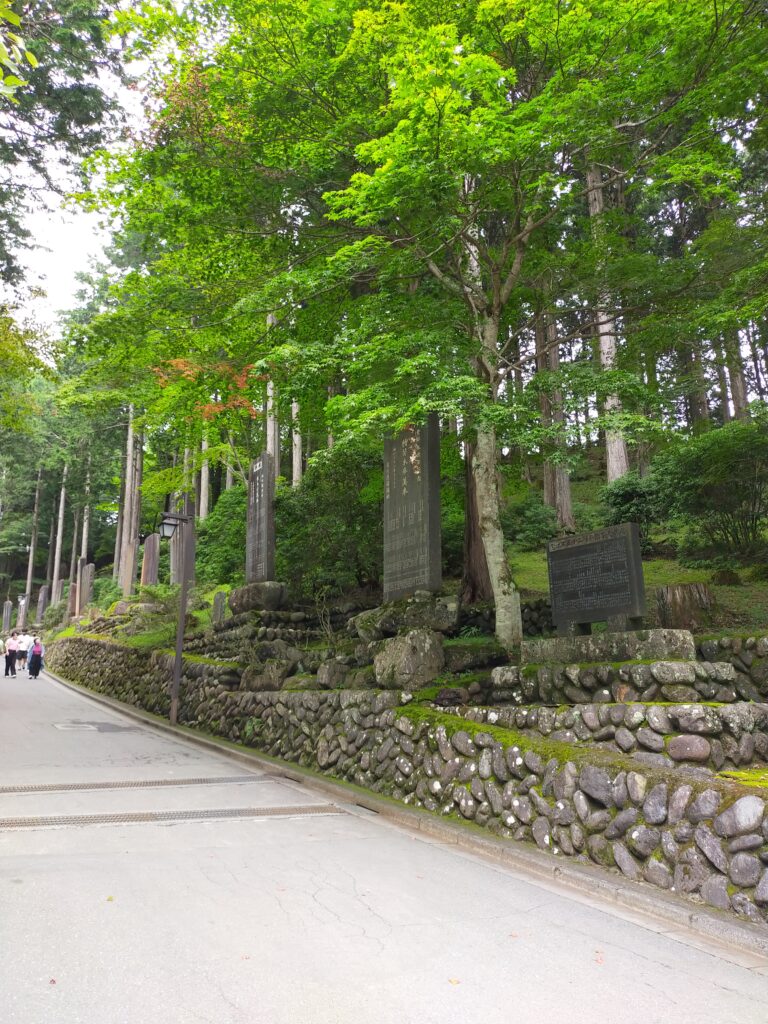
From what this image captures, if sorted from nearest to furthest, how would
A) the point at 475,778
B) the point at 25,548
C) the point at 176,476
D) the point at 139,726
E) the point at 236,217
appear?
the point at 475,778, the point at 236,217, the point at 139,726, the point at 176,476, the point at 25,548

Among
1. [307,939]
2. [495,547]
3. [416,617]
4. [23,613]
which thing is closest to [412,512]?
[416,617]

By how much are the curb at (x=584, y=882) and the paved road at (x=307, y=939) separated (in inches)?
5.9

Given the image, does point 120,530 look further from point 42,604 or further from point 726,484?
point 726,484

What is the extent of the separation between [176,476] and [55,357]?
11.9 meters

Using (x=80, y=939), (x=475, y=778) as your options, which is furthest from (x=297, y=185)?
(x=80, y=939)

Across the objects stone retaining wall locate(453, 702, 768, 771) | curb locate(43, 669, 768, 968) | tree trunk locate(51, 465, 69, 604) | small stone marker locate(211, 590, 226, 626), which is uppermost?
tree trunk locate(51, 465, 69, 604)

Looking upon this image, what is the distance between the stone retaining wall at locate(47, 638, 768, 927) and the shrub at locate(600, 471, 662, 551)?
9733 mm

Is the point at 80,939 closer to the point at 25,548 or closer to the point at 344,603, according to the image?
the point at 344,603

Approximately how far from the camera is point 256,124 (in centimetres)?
1162

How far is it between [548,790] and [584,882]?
914 mm

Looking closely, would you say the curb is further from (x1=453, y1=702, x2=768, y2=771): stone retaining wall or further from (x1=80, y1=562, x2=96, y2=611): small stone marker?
(x1=80, y1=562, x2=96, y2=611): small stone marker

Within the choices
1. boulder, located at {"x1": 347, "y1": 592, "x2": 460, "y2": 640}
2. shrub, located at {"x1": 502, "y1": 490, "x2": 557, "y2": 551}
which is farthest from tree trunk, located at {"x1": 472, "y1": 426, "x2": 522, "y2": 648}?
shrub, located at {"x1": 502, "y1": 490, "x2": 557, "y2": 551}

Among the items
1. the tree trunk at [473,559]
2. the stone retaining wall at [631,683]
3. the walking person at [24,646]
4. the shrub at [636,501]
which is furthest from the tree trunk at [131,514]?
the stone retaining wall at [631,683]

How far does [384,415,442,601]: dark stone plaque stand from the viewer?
11555 mm
